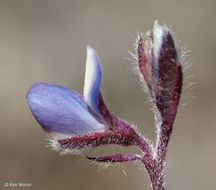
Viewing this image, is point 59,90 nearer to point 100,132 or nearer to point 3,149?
point 100,132

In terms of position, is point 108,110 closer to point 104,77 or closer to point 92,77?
point 92,77

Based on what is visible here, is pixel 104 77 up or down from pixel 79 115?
down

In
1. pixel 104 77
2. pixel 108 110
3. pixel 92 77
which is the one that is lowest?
pixel 104 77

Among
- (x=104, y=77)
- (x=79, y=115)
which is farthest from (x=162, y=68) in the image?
(x=104, y=77)

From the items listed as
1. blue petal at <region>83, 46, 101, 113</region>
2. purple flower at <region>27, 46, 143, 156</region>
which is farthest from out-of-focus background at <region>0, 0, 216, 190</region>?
blue petal at <region>83, 46, 101, 113</region>

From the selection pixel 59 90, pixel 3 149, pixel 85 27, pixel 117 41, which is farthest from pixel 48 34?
pixel 59 90
